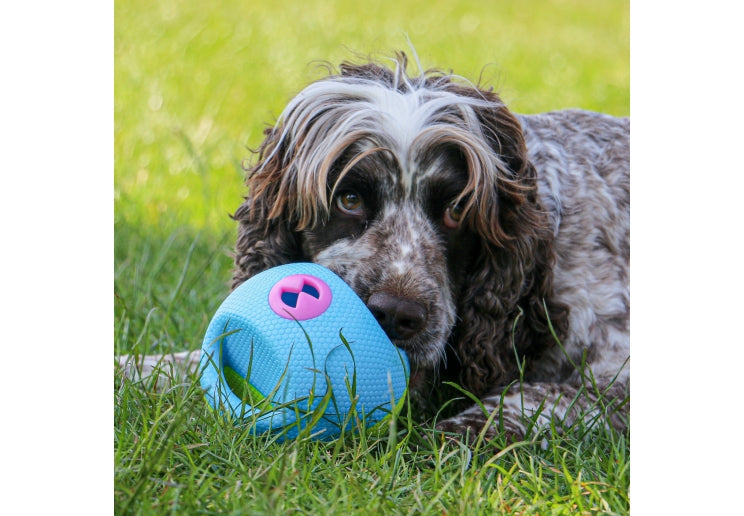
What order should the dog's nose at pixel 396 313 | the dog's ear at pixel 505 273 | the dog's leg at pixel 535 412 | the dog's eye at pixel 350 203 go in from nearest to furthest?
1. the dog's nose at pixel 396 313
2. the dog's leg at pixel 535 412
3. the dog's eye at pixel 350 203
4. the dog's ear at pixel 505 273

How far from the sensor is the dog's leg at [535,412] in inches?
138

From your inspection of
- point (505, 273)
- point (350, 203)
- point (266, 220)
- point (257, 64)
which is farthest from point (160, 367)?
point (257, 64)

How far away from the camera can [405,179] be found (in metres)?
3.64

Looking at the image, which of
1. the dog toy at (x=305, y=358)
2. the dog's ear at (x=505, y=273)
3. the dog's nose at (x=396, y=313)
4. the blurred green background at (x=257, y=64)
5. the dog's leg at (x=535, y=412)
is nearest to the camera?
the dog toy at (x=305, y=358)

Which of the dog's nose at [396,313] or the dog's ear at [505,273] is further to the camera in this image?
the dog's ear at [505,273]

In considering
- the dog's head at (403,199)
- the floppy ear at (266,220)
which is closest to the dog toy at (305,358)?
the dog's head at (403,199)

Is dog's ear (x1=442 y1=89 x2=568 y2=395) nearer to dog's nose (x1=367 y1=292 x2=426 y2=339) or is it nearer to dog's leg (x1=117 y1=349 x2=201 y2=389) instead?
dog's nose (x1=367 y1=292 x2=426 y2=339)

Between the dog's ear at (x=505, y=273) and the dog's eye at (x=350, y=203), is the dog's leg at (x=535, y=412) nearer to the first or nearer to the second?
the dog's ear at (x=505, y=273)

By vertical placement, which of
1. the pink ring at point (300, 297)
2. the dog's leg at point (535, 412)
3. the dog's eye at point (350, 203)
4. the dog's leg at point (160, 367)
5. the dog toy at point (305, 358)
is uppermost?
the dog's eye at point (350, 203)

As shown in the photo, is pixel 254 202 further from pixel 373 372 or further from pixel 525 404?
pixel 525 404

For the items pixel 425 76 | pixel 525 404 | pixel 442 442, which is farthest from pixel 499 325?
pixel 425 76

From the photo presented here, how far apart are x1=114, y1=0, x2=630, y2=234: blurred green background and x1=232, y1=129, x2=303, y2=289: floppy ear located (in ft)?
1.59

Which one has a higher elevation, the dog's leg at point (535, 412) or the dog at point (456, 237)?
the dog at point (456, 237)

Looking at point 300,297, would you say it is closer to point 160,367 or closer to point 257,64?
point 160,367
